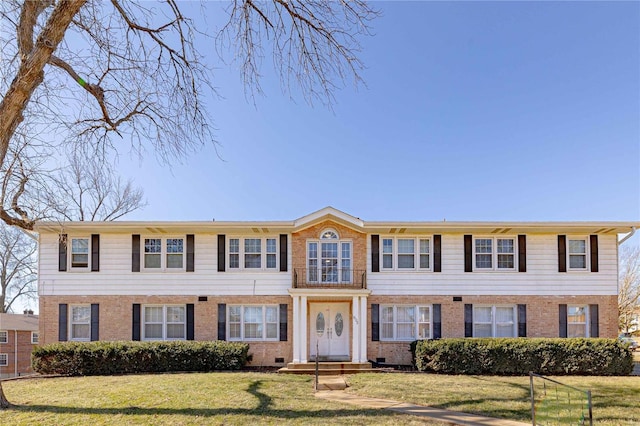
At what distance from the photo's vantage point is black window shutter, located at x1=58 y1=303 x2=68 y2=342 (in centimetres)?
1441

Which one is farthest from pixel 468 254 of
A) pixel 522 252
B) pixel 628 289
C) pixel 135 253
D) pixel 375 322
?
pixel 628 289

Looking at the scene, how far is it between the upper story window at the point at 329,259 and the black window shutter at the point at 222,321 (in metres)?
3.20

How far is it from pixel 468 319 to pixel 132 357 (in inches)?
449

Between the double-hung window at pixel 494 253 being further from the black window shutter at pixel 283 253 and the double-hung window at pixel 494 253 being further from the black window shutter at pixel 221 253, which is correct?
the black window shutter at pixel 221 253

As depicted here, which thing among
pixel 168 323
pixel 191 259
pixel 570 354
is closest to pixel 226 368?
pixel 168 323

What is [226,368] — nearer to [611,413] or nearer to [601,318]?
[611,413]

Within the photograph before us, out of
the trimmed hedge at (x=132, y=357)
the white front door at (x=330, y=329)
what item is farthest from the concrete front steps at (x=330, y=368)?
the trimmed hedge at (x=132, y=357)

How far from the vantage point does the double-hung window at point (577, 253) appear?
15.0 m

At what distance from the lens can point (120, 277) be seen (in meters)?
14.8

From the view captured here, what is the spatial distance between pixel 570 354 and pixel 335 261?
8070mm

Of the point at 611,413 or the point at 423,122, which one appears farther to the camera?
the point at 423,122

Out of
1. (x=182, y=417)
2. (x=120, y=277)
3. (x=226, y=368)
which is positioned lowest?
(x=226, y=368)

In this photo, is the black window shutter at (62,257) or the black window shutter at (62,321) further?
the black window shutter at (62,257)

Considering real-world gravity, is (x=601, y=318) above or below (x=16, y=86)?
below
